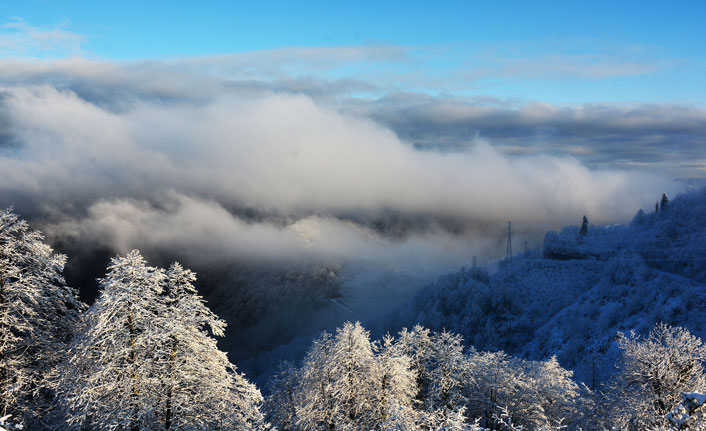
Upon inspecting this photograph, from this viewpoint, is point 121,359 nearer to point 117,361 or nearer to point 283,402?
point 117,361

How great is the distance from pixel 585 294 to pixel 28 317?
451 ft

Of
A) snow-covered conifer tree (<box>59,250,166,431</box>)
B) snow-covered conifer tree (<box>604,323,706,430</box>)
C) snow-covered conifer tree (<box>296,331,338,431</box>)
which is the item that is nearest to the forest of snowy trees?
snow-covered conifer tree (<box>59,250,166,431</box>)

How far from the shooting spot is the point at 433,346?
1686 inches

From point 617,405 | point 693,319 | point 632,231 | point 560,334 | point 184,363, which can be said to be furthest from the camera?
point 632,231

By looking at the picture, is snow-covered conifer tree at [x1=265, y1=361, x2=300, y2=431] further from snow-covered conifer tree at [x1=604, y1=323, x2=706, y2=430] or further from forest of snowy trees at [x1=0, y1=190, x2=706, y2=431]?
snow-covered conifer tree at [x1=604, y1=323, x2=706, y2=430]

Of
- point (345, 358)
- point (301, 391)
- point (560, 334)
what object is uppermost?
point (345, 358)

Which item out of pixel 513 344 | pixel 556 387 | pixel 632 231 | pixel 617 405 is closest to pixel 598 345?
pixel 513 344

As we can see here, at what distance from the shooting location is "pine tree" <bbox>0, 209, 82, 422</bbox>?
19266 millimetres

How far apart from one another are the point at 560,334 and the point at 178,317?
118567mm

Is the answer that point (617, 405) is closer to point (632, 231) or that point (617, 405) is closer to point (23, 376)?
point (23, 376)

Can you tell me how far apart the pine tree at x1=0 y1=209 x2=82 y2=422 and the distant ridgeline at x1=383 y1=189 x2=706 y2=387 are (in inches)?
3430

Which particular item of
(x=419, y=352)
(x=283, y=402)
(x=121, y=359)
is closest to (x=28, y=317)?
(x=121, y=359)

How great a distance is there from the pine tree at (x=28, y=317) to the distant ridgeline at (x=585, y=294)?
3430 inches

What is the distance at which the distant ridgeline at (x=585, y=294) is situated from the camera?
337 ft
